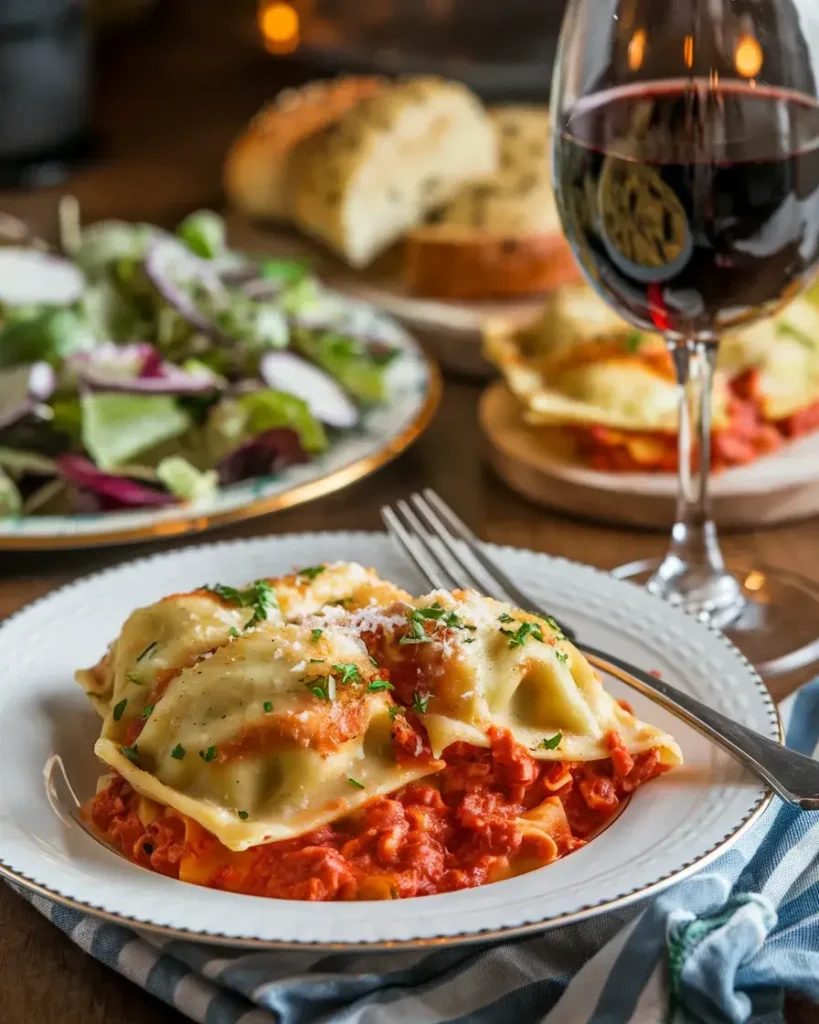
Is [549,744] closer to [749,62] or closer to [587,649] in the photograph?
[587,649]

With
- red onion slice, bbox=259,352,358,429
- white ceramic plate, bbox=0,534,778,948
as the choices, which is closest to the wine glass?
white ceramic plate, bbox=0,534,778,948

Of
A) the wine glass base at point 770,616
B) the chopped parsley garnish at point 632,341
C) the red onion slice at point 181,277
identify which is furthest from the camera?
the red onion slice at point 181,277

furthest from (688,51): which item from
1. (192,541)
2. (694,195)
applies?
(192,541)

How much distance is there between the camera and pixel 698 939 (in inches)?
52.7

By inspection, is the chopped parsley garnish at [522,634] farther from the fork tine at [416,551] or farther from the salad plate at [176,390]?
the salad plate at [176,390]

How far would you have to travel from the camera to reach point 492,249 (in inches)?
132

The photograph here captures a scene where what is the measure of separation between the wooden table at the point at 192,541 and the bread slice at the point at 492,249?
1.17ft

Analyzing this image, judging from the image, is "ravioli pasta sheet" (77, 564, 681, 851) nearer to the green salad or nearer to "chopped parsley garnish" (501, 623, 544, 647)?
"chopped parsley garnish" (501, 623, 544, 647)

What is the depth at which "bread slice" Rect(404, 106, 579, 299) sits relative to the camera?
3369 millimetres

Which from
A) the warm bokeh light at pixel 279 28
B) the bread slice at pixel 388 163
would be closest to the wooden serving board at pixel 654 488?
the bread slice at pixel 388 163

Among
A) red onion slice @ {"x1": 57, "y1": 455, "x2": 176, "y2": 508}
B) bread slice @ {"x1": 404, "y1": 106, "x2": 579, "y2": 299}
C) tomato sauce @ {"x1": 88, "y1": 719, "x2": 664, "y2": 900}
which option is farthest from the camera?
bread slice @ {"x1": 404, "y1": 106, "x2": 579, "y2": 299}

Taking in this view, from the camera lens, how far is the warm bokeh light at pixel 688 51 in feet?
6.14

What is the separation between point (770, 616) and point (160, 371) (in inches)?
50.1

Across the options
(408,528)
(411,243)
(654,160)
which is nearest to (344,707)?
(408,528)
